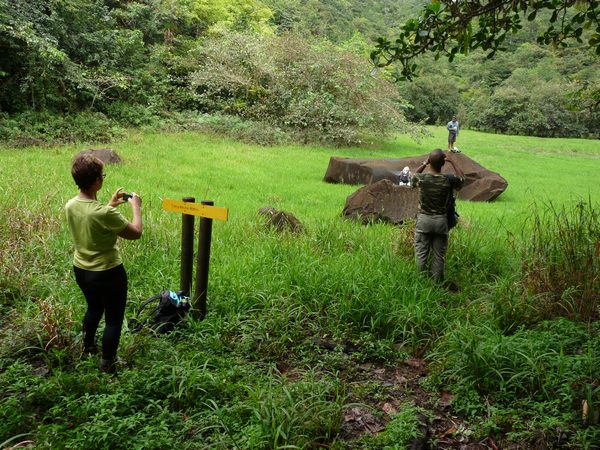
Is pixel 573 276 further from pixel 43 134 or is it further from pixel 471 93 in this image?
pixel 471 93

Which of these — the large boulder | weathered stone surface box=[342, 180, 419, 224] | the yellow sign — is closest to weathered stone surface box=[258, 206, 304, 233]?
weathered stone surface box=[342, 180, 419, 224]

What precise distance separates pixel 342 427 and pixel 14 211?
560 centimetres

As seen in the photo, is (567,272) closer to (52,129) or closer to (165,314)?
(165,314)

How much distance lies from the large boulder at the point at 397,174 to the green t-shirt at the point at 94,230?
11.1m

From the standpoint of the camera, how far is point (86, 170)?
11.5 feet

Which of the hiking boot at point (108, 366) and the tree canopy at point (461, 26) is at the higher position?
the tree canopy at point (461, 26)

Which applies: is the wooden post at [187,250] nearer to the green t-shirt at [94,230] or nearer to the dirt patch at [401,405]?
the green t-shirt at [94,230]

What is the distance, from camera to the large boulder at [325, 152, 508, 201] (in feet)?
44.9

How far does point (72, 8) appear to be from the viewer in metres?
17.8

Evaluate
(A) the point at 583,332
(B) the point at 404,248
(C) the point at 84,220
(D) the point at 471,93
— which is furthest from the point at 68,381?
(D) the point at 471,93

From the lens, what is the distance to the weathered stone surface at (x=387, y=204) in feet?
30.3

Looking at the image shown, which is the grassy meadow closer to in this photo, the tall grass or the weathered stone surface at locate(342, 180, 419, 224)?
the tall grass

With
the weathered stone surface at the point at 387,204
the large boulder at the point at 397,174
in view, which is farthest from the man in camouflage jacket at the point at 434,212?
the large boulder at the point at 397,174

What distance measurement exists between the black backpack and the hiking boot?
2.19 ft
